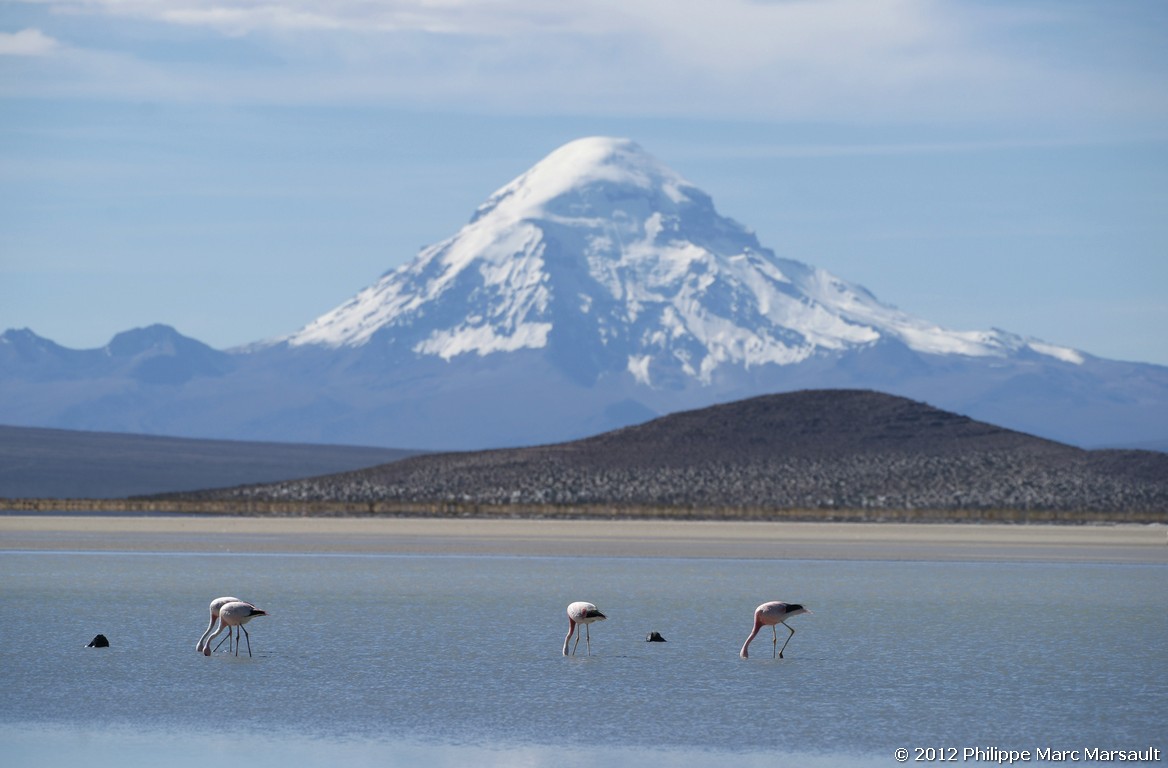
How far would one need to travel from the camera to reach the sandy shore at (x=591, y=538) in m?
66.1

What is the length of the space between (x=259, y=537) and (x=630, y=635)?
136 ft

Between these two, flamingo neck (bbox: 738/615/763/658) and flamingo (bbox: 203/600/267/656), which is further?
flamingo neck (bbox: 738/615/763/658)

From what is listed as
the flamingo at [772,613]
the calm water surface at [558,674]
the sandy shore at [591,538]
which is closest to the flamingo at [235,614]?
the calm water surface at [558,674]

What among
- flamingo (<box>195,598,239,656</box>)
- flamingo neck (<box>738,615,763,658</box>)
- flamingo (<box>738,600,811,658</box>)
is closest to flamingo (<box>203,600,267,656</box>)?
flamingo (<box>195,598,239,656</box>)

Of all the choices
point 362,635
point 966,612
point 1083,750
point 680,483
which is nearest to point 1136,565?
point 966,612

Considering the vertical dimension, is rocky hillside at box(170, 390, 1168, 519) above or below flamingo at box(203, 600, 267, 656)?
above

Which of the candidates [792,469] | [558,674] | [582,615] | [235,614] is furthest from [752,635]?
[792,469]

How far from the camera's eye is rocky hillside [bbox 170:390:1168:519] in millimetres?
113188

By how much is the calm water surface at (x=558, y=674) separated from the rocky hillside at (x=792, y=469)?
63.2 metres

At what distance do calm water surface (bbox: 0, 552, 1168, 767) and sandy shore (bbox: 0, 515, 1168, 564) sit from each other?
1598 cm

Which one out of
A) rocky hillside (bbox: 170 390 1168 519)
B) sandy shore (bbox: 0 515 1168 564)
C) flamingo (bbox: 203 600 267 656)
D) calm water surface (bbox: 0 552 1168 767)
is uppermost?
rocky hillside (bbox: 170 390 1168 519)

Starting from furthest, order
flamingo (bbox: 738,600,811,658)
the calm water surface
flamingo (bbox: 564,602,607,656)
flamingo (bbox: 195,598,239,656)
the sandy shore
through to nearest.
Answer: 1. the sandy shore
2. flamingo (bbox: 195,598,239,656)
3. flamingo (bbox: 738,600,811,658)
4. flamingo (bbox: 564,602,607,656)
5. the calm water surface

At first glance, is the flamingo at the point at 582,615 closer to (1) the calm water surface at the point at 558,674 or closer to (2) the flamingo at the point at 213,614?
(1) the calm water surface at the point at 558,674

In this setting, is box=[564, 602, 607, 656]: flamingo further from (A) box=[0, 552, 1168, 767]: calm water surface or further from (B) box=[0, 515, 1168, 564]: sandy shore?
(B) box=[0, 515, 1168, 564]: sandy shore
